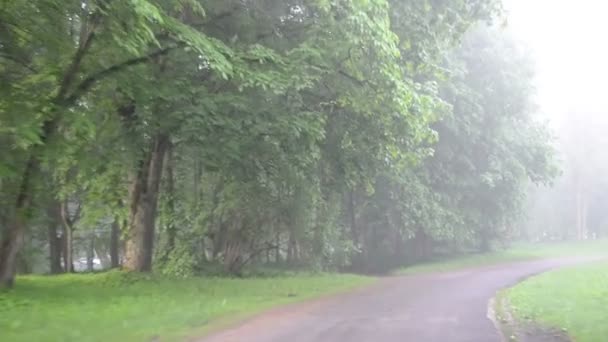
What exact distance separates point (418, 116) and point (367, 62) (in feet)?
7.73

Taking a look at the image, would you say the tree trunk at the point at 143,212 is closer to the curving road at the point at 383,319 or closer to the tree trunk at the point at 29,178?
the tree trunk at the point at 29,178

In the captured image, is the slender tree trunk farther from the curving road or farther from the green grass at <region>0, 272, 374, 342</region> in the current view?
the curving road

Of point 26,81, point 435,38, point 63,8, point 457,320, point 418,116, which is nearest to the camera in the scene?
point 63,8

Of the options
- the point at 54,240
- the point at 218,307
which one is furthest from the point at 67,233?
the point at 218,307

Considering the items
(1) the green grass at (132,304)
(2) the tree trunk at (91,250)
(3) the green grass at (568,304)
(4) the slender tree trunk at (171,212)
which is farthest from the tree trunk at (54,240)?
(3) the green grass at (568,304)

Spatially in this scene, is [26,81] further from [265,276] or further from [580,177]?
[580,177]

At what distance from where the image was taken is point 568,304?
47.8 feet

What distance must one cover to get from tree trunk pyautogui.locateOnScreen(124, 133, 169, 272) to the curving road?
6.31 meters

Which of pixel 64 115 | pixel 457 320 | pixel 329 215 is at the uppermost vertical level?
pixel 64 115

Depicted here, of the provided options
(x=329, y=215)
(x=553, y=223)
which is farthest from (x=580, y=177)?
(x=329, y=215)

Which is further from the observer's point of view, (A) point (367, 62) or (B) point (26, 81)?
(A) point (367, 62)

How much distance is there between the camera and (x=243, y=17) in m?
17.3

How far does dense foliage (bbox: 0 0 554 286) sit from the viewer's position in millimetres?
13070

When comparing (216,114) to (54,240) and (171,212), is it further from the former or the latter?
(54,240)
